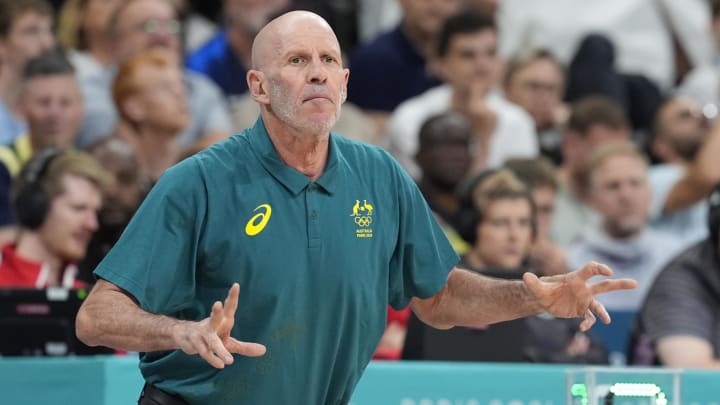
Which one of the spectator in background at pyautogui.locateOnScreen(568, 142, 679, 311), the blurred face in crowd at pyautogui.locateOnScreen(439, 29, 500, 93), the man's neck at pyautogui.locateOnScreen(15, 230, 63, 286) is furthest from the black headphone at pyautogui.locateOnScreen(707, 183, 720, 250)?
the man's neck at pyautogui.locateOnScreen(15, 230, 63, 286)

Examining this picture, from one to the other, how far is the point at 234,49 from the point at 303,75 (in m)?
6.40

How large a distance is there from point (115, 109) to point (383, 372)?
377 cm

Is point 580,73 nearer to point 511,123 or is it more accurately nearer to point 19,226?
point 511,123

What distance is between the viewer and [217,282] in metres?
4.91

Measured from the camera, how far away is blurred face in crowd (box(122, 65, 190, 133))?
9719 mm

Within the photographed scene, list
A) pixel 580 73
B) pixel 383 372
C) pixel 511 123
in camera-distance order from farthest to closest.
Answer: pixel 580 73 < pixel 511 123 < pixel 383 372

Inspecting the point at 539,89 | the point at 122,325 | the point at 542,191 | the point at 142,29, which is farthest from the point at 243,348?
the point at 539,89

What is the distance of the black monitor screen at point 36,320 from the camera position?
7043 millimetres

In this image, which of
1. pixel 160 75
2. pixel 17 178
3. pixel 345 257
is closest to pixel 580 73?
pixel 160 75

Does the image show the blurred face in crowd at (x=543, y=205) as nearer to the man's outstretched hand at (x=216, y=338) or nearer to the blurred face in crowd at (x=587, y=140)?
the blurred face in crowd at (x=587, y=140)

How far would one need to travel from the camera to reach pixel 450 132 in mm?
9836

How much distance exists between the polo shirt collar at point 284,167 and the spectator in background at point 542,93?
6.64 meters

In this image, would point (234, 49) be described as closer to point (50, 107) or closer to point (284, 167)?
point (50, 107)

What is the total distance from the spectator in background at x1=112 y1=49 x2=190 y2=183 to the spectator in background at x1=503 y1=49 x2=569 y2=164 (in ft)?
9.89
